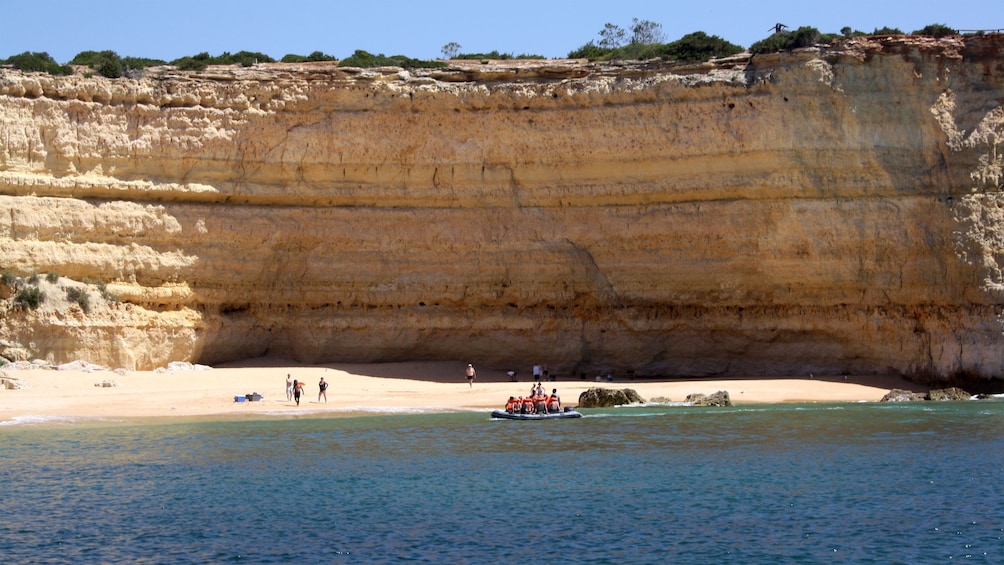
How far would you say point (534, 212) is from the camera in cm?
2897

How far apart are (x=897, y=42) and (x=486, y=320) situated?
12.3m

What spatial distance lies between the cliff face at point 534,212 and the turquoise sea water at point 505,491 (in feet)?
21.9

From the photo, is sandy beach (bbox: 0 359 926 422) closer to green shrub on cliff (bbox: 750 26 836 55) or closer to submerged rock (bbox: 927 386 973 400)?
submerged rock (bbox: 927 386 973 400)

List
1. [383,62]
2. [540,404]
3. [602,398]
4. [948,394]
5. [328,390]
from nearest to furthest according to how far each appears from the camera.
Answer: [540,404]
[602,398]
[948,394]
[328,390]
[383,62]

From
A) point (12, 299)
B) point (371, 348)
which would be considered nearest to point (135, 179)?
point (12, 299)

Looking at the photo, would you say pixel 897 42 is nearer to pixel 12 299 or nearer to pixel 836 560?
pixel 836 560

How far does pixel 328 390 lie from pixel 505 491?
11.5 metres

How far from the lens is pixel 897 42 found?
26719 millimetres

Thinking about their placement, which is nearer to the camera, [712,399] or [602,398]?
[712,399]

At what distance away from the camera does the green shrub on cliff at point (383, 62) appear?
1232 inches

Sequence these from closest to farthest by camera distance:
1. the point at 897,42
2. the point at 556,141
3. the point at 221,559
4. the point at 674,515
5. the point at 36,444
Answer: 1. the point at 221,559
2. the point at 674,515
3. the point at 36,444
4. the point at 897,42
5. the point at 556,141

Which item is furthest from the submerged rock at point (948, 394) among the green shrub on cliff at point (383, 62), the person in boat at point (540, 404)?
the green shrub on cliff at point (383, 62)

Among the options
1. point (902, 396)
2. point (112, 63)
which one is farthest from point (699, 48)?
point (112, 63)

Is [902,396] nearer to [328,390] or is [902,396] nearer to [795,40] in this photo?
[795,40]
